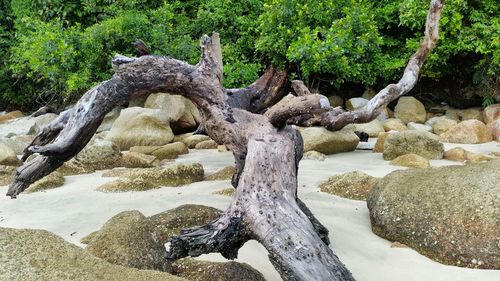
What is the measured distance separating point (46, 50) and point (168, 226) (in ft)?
22.7

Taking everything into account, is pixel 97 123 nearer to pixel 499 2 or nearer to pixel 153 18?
pixel 153 18

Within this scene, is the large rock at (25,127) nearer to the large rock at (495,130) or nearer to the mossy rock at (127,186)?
the mossy rock at (127,186)

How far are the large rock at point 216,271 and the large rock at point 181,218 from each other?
18.5 inches

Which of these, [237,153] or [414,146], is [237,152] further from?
[414,146]

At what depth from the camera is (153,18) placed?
9.25m

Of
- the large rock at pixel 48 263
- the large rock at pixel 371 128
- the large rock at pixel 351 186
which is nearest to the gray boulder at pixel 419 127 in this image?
the large rock at pixel 371 128

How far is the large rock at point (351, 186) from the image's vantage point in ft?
13.6

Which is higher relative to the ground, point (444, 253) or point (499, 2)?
point (499, 2)

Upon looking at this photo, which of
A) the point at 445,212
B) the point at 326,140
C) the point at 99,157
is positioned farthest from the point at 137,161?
the point at 445,212

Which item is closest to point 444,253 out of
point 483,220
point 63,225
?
point 483,220

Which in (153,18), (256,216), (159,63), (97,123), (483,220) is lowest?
(483,220)

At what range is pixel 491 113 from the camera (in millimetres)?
9172

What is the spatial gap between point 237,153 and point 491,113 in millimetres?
8037

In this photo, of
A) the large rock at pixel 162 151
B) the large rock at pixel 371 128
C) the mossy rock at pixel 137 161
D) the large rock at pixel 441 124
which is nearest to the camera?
the mossy rock at pixel 137 161
